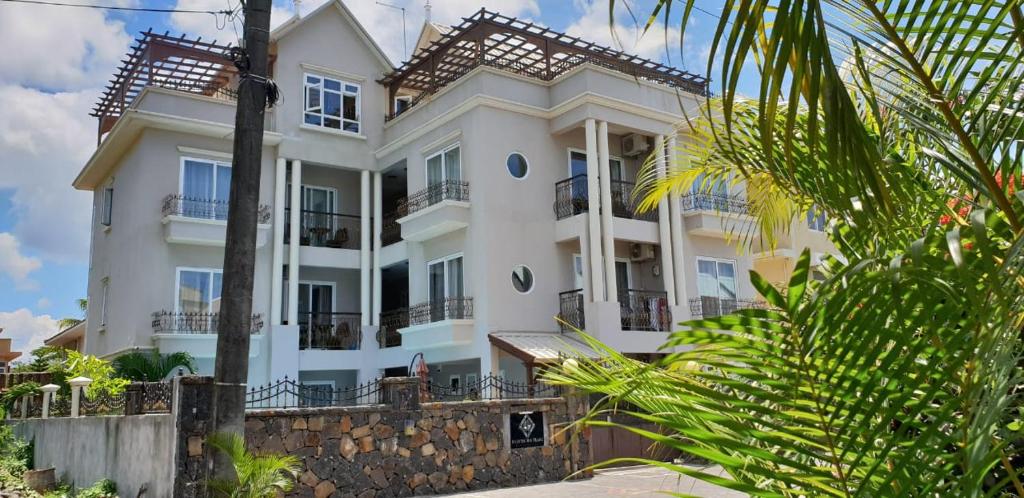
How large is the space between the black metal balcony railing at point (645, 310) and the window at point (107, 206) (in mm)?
13522

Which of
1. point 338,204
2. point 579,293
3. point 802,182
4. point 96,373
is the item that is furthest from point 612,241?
point 802,182

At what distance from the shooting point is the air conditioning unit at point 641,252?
67.8ft

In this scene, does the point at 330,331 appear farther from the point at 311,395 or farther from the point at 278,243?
the point at 311,395

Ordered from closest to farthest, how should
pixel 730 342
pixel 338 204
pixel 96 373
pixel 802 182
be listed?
1. pixel 730 342
2. pixel 802 182
3. pixel 96 373
4. pixel 338 204

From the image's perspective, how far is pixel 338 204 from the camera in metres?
23.1

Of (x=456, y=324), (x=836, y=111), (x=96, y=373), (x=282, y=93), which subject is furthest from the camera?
(x=282, y=93)

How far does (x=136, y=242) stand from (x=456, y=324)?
786 centimetres

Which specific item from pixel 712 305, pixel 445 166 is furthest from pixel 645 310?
pixel 445 166

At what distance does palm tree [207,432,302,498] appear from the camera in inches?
299

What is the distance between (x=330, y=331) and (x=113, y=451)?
31.2ft

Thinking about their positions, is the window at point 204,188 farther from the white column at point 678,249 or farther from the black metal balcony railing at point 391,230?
the white column at point 678,249

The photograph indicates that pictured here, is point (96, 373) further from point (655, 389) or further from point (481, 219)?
point (655, 389)

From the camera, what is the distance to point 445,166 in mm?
20219

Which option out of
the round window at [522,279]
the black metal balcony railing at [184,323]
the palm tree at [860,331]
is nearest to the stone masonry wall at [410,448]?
the round window at [522,279]
